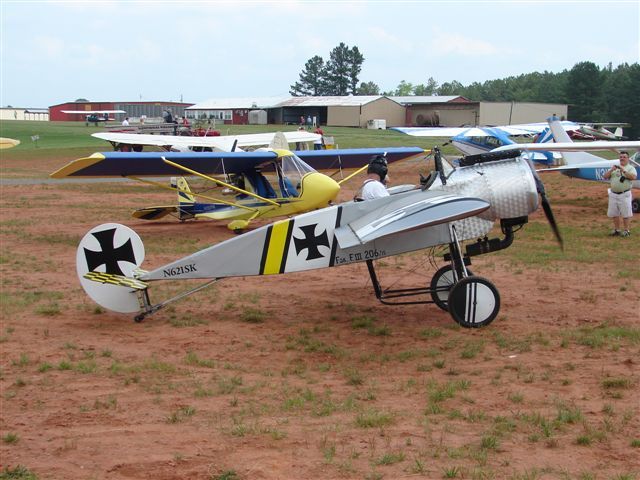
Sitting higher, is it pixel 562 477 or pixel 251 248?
pixel 251 248

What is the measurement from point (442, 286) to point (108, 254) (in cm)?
452

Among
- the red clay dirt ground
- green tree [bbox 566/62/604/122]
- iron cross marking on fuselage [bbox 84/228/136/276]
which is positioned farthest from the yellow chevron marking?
green tree [bbox 566/62/604/122]

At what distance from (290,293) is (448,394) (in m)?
5.02

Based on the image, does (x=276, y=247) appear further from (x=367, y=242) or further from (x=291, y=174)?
(x=291, y=174)

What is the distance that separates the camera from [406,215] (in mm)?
8156

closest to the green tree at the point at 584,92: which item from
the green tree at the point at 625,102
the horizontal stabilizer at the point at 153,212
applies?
the green tree at the point at 625,102

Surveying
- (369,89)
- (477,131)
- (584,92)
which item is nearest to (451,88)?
(369,89)

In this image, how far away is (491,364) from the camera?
7.42m

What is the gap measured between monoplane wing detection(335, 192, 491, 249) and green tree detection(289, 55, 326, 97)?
144676 millimetres

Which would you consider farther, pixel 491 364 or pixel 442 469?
pixel 491 364

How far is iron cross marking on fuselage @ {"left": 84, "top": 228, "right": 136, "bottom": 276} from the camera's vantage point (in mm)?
9094

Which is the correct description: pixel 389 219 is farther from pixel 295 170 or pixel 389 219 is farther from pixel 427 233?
pixel 295 170

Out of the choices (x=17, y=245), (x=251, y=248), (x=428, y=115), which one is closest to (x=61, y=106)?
(x=428, y=115)

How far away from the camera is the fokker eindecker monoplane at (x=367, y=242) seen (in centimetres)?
845
